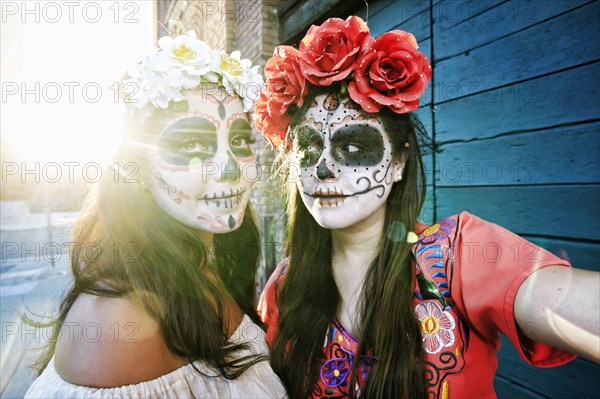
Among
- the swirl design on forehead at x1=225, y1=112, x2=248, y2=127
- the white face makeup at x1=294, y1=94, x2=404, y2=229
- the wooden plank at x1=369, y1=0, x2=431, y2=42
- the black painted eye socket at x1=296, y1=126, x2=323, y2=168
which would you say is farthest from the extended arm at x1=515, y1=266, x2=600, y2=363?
the wooden plank at x1=369, y1=0, x2=431, y2=42

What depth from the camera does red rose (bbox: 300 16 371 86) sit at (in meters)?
1.33

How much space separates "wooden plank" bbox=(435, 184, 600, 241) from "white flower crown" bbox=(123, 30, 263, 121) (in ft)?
5.10

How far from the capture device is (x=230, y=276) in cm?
182

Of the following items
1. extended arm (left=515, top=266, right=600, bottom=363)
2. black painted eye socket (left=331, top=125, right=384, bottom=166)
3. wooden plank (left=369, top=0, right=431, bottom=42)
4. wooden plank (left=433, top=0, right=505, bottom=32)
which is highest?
wooden plank (left=369, top=0, right=431, bottom=42)

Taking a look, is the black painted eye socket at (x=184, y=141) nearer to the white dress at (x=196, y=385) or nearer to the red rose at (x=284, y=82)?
the red rose at (x=284, y=82)

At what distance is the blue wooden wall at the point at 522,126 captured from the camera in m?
1.67

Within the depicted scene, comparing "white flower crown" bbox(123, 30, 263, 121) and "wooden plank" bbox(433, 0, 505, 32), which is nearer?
"white flower crown" bbox(123, 30, 263, 121)

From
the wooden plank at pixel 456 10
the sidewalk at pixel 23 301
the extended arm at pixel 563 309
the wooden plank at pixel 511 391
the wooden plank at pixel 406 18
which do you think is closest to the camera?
the extended arm at pixel 563 309

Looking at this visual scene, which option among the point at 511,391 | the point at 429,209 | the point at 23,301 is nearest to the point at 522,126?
the point at 429,209

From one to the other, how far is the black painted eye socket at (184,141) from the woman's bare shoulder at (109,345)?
1.68 feet

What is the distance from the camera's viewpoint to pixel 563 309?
921mm

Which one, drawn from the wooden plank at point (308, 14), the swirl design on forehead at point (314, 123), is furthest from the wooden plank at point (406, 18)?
the swirl design on forehead at point (314, 123)

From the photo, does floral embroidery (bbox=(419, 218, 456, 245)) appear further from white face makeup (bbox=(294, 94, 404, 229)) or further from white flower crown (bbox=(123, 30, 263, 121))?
white flower crown (bbox=(123, 30, 263, 121))

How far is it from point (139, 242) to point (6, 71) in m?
13.0
